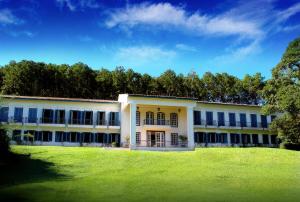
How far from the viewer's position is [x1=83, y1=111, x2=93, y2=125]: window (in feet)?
129

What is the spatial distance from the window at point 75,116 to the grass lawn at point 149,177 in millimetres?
11671

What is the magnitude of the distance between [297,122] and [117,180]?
1072 inches

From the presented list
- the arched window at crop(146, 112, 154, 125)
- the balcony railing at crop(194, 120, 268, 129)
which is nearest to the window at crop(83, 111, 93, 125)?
the arched window at crop(146, 112, 154, 125)

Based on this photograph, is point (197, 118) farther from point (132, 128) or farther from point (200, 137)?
point (132, 128)

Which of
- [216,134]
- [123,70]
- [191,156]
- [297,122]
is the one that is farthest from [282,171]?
[123,70]

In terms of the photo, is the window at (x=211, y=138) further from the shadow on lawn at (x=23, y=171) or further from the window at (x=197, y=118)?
the shadow on lawn at (x=23, y=171)

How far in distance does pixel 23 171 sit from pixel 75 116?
19568 millimetres

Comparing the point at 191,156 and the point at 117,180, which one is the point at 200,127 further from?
the point at 117,180

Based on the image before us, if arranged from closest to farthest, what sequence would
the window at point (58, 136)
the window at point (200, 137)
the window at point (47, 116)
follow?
the window at point (47, 116) → the window at point (58, 136) → the window at point (200, 137)

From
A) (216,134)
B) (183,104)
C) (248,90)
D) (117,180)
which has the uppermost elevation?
(248,90)

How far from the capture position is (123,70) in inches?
2255

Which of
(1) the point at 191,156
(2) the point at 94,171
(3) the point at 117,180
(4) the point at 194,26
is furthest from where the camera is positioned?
(1) the point at 191,156

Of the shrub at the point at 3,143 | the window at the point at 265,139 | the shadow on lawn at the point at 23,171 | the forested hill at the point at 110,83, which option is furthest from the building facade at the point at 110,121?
the shrub at the point at 3,143

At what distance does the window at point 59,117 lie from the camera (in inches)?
1524
